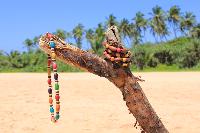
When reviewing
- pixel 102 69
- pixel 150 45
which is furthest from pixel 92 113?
pixel 150 45

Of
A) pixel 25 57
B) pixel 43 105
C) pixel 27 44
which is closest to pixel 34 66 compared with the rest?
pixel 25 57

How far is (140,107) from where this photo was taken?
16.3 ft

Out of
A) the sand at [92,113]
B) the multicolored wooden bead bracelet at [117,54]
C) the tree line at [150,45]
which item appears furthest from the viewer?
the tree line at [150,45]

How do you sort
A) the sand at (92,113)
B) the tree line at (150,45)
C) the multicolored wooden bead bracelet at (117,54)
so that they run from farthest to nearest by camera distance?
1. the tree line at (150,45)
2. the sand at (92,113)
3. the multicolored wooden bead bracelet at (117,54)

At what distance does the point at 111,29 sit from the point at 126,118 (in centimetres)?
865

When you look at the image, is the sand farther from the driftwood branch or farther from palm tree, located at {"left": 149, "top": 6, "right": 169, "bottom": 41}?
palm tree, located at {"left": 149, "top": 6, "right": 169, "bottom": 41}

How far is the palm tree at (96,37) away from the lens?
74125 mm

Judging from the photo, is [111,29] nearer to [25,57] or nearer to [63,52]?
[63,52]

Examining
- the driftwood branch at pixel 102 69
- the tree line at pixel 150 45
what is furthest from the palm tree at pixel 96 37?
the driftwood branch at pixel 102 69

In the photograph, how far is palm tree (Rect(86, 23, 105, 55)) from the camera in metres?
74.1

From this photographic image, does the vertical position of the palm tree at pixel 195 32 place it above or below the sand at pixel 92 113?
above

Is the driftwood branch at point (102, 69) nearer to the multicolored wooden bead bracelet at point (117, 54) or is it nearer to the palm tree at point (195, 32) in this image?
the multicolored wooden bead bracelet at point (117, 54)

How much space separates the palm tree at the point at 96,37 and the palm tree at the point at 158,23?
38.2 feet

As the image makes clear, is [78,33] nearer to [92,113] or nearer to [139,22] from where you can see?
[139,22]
